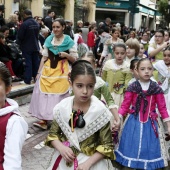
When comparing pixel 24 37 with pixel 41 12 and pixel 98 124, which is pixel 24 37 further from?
pixel 41 12

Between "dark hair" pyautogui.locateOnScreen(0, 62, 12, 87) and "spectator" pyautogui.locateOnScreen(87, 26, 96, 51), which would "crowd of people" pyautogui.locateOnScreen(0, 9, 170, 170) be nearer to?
"dark hair" pyautogui.locateOnScreen(0, 62, 12, 87)

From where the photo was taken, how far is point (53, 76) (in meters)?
6.64

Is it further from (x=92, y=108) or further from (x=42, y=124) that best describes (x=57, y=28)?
(x=92, y=108)

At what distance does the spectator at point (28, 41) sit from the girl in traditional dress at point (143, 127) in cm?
503

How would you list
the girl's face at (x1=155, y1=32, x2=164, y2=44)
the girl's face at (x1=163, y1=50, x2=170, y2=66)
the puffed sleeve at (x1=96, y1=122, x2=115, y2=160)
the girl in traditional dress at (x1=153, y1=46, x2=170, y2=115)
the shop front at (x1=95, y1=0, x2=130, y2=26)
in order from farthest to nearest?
the shop front at (x1=95, y1=0, x2=130, y2=26)
the girl's face at (x1=155, y1=32, x2=164, y2=44)
the girl in traditional dress at (x1=153, y1=46, x2=170, y2=115)
the girl's face at (x1=163, y1=50, x2=170, y2=66)
the puffed sleeve at (x1=96, y1=122, x2=115, y2=160)

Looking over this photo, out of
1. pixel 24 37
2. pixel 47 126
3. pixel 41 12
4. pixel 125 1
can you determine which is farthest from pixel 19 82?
pixel 125 1

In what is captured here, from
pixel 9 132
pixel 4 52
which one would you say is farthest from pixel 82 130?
pixel 4 52

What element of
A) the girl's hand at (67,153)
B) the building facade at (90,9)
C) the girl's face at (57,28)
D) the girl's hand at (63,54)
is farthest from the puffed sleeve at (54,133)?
the building facade at (90,9)

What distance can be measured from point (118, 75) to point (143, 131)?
6.37 feet

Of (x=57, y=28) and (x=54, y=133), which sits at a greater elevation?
(x=57, y=28)

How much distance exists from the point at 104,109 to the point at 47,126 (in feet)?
12.6

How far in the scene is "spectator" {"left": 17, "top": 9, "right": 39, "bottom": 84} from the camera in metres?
9.28

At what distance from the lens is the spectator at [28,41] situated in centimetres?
928

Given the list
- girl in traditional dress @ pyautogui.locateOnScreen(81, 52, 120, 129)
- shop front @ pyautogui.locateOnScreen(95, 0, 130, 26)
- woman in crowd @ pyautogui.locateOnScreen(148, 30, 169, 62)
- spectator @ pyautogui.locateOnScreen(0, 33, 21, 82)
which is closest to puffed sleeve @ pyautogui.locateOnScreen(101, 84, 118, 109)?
girl in traditional dress @ pyautogui.locateOnScreen(81, 52, 120, 129)
